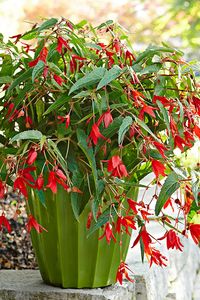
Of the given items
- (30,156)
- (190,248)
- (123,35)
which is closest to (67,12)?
(190,248)

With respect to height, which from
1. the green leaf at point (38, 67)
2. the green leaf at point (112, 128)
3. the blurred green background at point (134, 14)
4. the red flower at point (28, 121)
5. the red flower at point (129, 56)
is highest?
the blurred green background at point (134, 14)

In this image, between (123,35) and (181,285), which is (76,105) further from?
(181,285)

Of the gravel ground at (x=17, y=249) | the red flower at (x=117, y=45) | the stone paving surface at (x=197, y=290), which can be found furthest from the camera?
the stone paving surface at (x=197, y=290)

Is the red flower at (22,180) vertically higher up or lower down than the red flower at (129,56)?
lower down

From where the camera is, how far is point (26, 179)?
1124mm

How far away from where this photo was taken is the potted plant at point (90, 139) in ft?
3.73

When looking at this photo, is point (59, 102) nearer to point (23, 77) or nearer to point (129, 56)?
point (23, 77)

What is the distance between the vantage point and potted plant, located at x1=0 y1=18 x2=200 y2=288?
1136 mm

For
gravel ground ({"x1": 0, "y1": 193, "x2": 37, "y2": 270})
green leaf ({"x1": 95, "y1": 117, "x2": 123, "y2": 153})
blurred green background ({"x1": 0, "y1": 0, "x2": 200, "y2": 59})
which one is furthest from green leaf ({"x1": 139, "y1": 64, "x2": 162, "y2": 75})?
blurred green background ({"x1": 0, "y1": 0, "x2": 200, "y2": 59})

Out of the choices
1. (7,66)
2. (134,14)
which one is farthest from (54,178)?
(134,14)

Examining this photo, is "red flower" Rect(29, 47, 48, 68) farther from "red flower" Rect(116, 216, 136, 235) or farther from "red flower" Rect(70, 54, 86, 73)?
"red flower" Rect(116, 216, 136, 235)

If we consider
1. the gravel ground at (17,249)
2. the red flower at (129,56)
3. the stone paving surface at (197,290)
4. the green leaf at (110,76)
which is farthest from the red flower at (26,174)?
the stone paving surface at (197,290)

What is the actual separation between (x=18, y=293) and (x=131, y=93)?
61 cm

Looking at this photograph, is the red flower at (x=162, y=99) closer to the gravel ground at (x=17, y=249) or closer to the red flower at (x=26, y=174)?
the red flower at (x=26, y=174)
